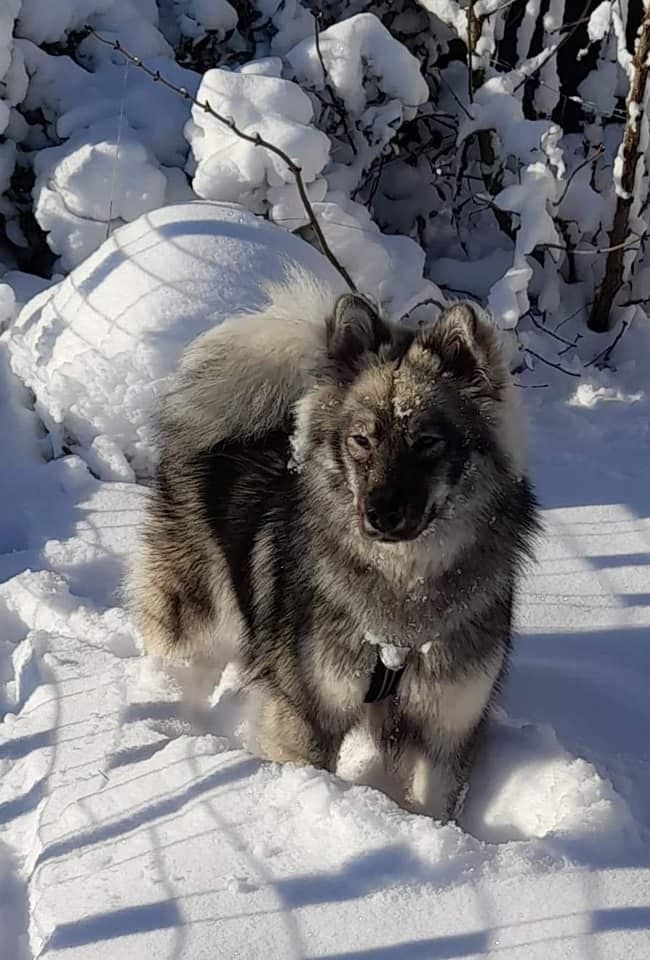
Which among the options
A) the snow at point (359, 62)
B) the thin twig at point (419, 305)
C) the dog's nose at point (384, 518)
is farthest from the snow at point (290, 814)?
the snow at point (359, 62)

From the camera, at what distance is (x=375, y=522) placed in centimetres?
201

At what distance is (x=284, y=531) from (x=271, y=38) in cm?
402

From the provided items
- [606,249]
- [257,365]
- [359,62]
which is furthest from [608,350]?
[257,365]

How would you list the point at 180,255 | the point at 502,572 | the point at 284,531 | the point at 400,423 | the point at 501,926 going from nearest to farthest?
the point at 501,926 → the point at 400,423 → the point at 502,572 → the point at 284,531 → the point at 180,255

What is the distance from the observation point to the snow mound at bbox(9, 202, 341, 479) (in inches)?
156

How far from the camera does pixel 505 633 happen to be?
239 centimetres

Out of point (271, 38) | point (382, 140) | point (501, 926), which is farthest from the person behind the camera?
point (271, 38)

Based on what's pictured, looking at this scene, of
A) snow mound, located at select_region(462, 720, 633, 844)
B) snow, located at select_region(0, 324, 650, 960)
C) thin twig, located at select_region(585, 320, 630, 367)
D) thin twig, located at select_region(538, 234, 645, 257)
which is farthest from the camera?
thin twig, located at select_region(585, 320, 630, 367)

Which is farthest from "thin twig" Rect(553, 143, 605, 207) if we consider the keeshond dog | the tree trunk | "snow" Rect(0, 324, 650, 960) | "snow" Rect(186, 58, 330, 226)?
the keeshond dog

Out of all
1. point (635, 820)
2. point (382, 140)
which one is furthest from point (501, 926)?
point (382, 140)

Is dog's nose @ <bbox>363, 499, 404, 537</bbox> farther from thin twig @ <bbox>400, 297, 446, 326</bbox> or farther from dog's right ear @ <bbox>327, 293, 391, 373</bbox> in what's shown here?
thin twig @ <bbox>400, 297, 446, 326</bbox>

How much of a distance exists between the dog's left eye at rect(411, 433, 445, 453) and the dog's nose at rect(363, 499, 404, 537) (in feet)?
0.53

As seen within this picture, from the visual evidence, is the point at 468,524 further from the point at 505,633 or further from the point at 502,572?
the point at 505,633

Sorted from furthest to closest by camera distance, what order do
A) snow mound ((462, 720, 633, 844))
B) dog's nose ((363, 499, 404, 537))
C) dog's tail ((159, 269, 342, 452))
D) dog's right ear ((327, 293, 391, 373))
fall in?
dog's tail ((159, 269, 342, 452))
dog's right ear ((327, 293, 391, 373))
snow mound ((462, 720, 633, 844))
dog's nose ((363, 499, 404, 537))
